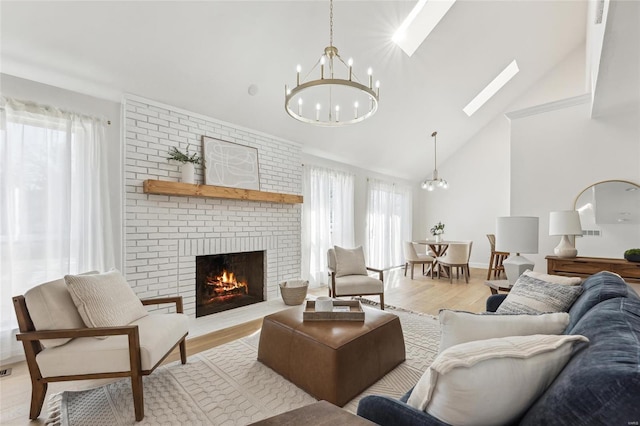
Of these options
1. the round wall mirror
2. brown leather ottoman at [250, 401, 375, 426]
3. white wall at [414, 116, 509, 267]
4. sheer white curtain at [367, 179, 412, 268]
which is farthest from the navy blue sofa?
white wall at [414, 116, 509, 267]

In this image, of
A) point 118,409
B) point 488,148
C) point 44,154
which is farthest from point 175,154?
point 488,148

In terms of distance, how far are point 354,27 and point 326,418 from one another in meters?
3.56

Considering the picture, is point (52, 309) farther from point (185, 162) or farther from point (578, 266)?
point (578, 266)

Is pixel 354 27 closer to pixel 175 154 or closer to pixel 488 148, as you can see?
pixel 175 154

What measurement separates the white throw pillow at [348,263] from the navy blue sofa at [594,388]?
2.81 metres

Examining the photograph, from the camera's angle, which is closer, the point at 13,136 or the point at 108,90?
the point at 13,136

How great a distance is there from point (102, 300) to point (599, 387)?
7.93 feet

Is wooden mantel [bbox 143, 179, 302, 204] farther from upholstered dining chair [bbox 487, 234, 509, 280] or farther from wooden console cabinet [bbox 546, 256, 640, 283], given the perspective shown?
upholstered dining chair [bbox 487, 234, 509, 280]

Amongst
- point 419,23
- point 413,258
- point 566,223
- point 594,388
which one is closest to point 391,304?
point 413,258

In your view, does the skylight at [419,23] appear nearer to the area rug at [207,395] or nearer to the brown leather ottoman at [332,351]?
the brown leather ottoman at [332,351]

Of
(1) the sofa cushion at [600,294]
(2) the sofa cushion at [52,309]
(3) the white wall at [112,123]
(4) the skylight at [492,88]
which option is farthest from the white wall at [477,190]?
(2) the sofa cushion at [52,309]

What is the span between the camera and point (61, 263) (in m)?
2.60

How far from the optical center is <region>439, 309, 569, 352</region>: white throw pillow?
112cm

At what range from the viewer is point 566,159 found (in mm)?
4039
